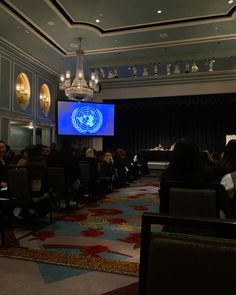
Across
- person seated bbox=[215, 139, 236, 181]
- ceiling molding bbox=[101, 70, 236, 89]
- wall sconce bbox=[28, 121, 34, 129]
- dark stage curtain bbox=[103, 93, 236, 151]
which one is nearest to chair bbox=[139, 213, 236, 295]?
person seated bbox=[215, 139, 236, 181]

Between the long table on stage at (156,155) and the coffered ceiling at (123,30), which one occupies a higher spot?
the coffered ceiling at (123,30)

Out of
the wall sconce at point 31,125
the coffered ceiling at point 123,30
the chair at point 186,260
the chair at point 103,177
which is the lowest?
the chair at point 103,177

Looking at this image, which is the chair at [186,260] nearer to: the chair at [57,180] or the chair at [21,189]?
the chair at [21,189]

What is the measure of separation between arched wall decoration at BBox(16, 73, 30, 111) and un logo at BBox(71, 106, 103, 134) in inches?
80.0

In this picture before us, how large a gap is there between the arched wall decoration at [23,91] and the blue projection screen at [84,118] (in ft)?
4.80

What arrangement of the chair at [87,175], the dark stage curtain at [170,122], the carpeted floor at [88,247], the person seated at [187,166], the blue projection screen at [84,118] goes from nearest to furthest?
the person seated at [187,166]
the carpeted floor at [88,247]
the chair at [87,175]
the blue projection screen at [84,118]
the dark stage curtain at [170,122]

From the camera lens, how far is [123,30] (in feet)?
24.8

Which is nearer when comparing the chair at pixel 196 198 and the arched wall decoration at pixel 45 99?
the chair at pixel 196 198

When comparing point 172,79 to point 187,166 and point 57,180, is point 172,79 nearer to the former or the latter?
point 57,180

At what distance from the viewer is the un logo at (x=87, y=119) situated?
428 inches

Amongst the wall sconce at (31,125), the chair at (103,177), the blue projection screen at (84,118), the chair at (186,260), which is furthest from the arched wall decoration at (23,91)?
the chair at (186,260)

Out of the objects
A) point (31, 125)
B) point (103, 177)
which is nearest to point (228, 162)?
point (103, 177)

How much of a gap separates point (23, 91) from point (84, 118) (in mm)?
2641

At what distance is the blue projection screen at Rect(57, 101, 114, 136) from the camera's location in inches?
419
